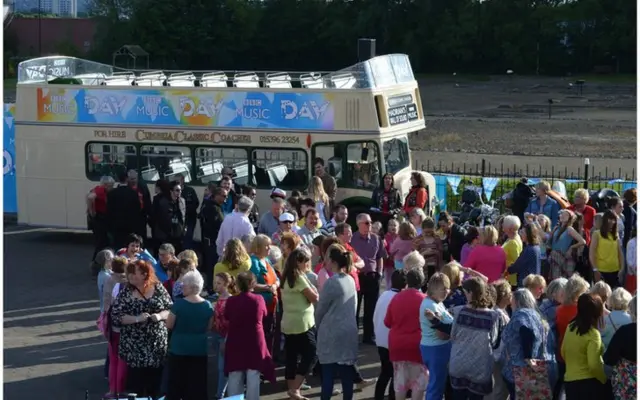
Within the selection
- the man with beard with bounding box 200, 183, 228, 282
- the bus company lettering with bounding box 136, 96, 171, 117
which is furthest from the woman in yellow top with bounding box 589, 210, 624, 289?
the bus company lettering with bounding box 136, 96, 171, 117

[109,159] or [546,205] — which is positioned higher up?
[109,159]

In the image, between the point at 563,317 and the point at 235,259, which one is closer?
the point at 563,317

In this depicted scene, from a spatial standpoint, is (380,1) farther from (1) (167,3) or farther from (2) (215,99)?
(2) (215,99)

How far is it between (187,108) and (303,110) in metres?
2.00

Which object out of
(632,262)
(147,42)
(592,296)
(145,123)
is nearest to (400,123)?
(145,123)

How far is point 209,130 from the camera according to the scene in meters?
18.4

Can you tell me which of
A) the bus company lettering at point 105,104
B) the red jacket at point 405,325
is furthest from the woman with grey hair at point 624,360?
the bus company lettering at point 105,104

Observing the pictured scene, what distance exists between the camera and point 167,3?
241 ft

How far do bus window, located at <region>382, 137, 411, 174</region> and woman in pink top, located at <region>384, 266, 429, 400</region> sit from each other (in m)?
8.46

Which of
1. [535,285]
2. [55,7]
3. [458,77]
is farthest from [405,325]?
[55,7]

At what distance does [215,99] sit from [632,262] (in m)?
8.15

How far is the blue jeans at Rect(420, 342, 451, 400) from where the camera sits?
9.29 metres

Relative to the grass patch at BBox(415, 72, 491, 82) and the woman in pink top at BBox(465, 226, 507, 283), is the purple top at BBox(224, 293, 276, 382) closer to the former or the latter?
the woman in pink top at BBox(465, 226, 507, 283)

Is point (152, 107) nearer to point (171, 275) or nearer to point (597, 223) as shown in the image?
point (171, 275)
